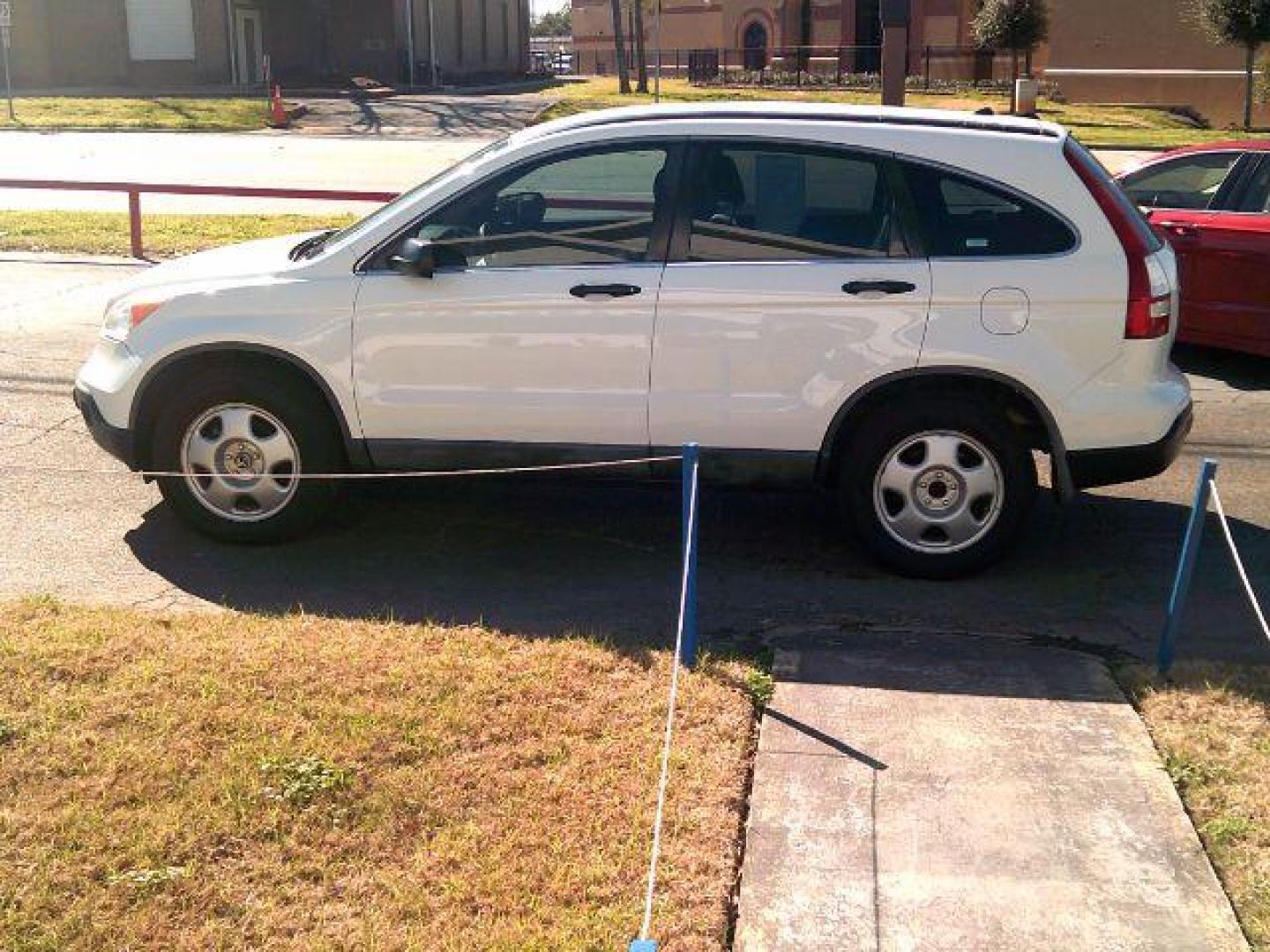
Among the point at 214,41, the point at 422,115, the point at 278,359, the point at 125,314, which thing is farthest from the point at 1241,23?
the point at 125,314

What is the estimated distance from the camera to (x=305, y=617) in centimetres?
543

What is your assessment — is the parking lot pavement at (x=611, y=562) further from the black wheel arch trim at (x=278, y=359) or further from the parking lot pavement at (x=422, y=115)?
the parking lot pavement at (x=422, y=115)

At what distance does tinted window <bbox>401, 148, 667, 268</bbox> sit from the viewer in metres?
5.93

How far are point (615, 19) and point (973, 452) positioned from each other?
49.5 m

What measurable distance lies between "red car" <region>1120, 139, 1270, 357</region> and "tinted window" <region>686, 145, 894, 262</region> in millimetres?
4355

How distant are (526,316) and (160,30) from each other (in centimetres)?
5197

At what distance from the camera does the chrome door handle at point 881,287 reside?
5.68 metres

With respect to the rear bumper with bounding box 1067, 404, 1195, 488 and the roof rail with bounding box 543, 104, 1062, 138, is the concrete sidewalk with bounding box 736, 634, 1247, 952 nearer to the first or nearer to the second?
the rear bumper with bounding box 1067, 404, 1195, 488

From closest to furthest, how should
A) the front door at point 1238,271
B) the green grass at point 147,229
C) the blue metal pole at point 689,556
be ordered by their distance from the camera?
the blue metal pole at point 689,556, the front door at point 1238,271, the green grass at point 147,229

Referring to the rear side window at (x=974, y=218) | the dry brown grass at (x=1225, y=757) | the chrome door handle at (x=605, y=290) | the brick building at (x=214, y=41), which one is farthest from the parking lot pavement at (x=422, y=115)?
the dry brown grass at (x=1225, y=757)

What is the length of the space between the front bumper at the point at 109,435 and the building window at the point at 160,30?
50.5m

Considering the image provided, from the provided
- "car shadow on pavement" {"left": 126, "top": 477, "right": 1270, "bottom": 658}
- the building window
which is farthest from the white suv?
the building window

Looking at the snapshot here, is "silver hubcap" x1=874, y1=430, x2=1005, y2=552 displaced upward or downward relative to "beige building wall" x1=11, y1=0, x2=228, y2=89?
downward

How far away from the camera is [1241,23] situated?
1458 inches
